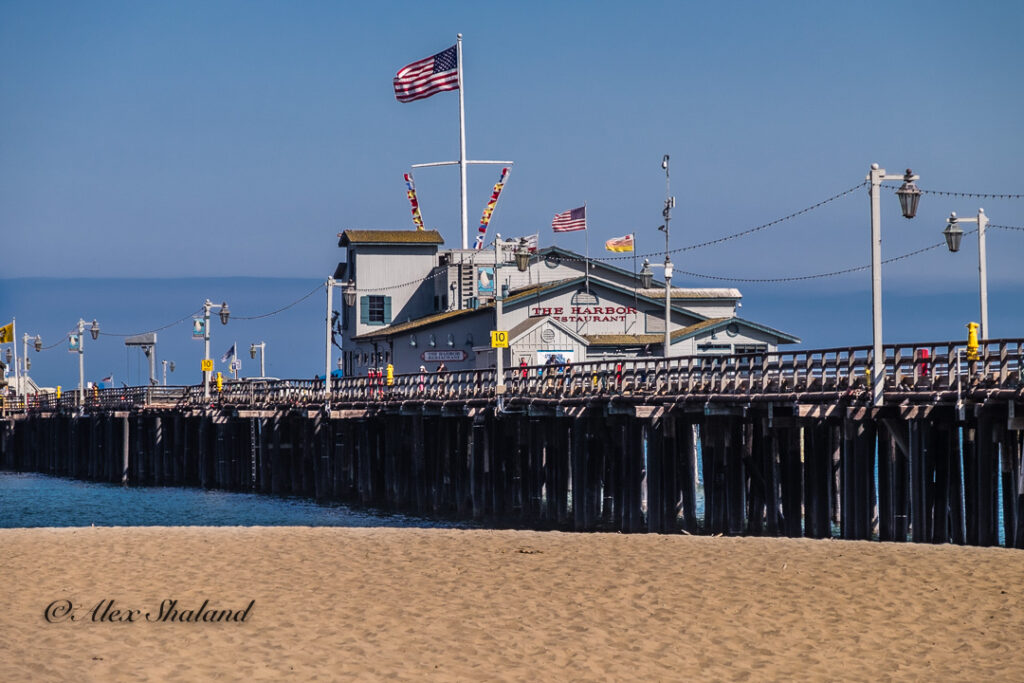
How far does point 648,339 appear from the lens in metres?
60.4

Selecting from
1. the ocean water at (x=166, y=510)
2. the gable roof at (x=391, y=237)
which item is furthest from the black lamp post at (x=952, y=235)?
the gable roof at (x=391, y=237)

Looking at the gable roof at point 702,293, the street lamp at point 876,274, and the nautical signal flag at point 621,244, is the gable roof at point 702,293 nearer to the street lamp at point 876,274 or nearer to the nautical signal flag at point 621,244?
the nautical signal flag at point 621,244

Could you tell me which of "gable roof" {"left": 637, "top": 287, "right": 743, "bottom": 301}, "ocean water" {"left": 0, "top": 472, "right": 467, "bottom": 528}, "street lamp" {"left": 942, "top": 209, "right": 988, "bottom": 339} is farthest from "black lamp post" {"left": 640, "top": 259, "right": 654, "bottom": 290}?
"street lamp" {"left": 942, "top": 209, "right": 988, "bottom": 339}

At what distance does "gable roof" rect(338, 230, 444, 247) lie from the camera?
73.1 meters

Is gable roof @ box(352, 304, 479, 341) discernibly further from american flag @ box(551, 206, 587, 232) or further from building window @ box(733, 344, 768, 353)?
building window @ box(733, 344, 768, 353)

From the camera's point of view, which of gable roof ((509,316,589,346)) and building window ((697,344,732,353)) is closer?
gable roof ((509,316,589,346))

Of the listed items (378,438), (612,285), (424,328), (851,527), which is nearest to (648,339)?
(612,285)

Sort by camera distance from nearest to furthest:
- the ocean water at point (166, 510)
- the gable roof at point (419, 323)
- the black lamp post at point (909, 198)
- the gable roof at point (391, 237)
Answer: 1. the black lamp post at point (909, 198)
2. the ocean water at point (166, 510)
3. the gable roof at point (419, 323)
4. the gable roof at point (391, 237)

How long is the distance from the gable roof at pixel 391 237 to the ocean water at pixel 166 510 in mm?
17531

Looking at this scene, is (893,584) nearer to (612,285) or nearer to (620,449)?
(620,449)

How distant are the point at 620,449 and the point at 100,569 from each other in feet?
61.6

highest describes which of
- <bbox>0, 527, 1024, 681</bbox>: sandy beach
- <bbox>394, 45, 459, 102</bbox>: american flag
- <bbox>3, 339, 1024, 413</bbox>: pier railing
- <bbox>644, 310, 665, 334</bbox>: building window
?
<bbox>394, 45, 459, 102</bbox>: american flag

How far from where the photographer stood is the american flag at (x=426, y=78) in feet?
212

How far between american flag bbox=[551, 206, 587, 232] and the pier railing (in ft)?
27.8
